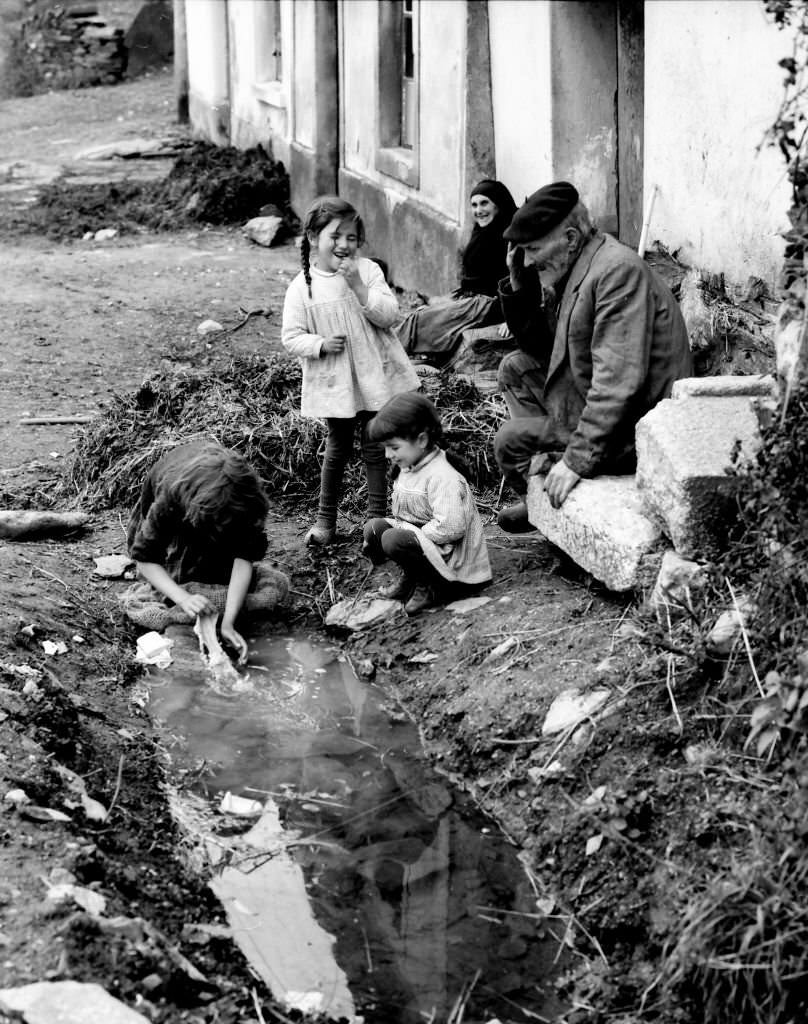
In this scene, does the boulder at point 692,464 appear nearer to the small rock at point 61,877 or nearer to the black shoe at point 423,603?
the black shoe at point 423,603

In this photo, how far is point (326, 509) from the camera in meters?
6.58

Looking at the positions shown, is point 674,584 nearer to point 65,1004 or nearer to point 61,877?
point 61,877

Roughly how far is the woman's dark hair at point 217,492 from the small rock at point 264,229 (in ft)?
28.1

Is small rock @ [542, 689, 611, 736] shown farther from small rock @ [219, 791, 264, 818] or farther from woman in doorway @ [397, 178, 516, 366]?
woman in doorway @ [397, 178, 516, 366]

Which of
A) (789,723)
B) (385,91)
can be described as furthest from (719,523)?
(385,91)

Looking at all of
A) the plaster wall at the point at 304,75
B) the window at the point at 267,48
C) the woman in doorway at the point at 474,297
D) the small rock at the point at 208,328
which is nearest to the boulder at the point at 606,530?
the woman in doorway at the point at 474,297

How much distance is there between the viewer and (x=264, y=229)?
14.0 metres

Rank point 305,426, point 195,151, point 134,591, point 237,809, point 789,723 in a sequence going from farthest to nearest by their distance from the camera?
point 195,151
point 305,426
point 134,591
point 237,809
point 789,723

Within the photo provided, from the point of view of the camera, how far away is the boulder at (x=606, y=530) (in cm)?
514

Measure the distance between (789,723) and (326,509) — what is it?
3.24 meters

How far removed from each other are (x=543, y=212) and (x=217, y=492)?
1660 mm

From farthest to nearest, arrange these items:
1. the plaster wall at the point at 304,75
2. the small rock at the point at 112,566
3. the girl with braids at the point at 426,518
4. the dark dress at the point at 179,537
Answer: the plaster wall at the point at 304,75, the small rock at the point at 112,566, the dark dress at the point at 179,537, the girl with braids at the point at 426,518

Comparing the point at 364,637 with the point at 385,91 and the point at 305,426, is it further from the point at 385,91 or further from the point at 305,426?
the point at 385,91

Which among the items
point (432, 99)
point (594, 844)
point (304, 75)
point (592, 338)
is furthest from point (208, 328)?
point (594, 844)
